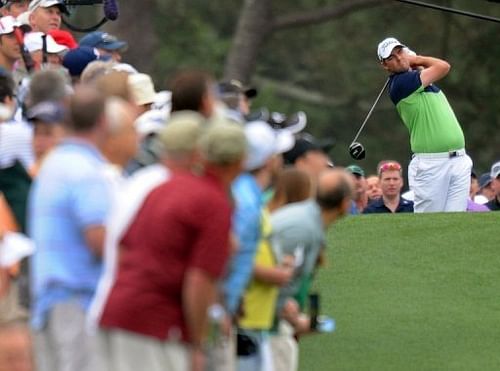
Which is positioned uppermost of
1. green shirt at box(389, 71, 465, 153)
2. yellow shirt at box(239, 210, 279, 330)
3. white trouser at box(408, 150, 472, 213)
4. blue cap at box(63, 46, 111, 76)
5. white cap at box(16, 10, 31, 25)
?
yellow shirt at box(239, 210, 279, 330)

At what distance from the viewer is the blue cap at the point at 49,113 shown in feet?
29.1

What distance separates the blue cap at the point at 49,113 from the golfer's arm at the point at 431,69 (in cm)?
700

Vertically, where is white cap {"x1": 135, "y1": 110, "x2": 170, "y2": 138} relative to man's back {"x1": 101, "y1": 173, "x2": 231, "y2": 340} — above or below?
below

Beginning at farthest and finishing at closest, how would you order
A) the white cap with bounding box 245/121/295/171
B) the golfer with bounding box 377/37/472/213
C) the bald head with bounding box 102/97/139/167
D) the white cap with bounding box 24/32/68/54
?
the golfer with bounding box 377/37/472/213 → the white cap with bounding box 24/32/68/54 → the white cap with bounding box 245/121/295/171 → the bald head with bounding box 102/97/139/167

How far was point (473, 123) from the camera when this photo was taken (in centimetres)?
3334

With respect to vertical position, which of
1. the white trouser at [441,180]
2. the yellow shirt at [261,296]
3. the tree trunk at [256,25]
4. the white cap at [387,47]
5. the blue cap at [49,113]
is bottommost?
the tree trunk at [256,25]

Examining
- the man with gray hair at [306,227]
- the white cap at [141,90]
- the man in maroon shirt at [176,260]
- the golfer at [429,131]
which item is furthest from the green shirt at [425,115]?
the man in maroon shirt at [176,260]

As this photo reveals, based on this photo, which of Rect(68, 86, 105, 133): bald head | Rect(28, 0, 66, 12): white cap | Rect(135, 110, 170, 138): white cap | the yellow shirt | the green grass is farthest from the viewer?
Rect(28, 0, 66, 12): white cap

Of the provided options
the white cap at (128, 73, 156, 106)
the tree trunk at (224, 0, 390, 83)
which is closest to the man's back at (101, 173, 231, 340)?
the white cap at (128, 73, 156, 106)

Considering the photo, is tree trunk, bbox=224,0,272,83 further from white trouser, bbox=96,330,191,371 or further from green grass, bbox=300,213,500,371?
white trouser, bbox=96,330,191,371

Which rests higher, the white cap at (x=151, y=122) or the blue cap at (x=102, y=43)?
the white cap at (x=151, y=122)

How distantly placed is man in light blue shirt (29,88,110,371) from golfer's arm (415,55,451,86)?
7.59 meters

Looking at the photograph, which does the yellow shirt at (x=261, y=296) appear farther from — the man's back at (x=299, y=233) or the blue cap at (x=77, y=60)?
the blue cap at (x=77, y=60)

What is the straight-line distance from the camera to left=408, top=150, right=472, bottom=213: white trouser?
51.8 ft
